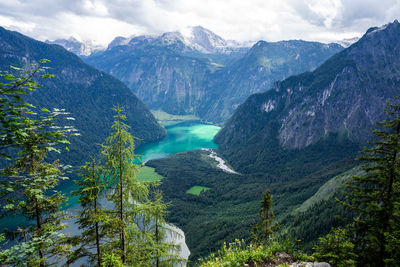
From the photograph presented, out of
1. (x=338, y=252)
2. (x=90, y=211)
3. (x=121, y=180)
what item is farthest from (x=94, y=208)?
(x=338, y=252)

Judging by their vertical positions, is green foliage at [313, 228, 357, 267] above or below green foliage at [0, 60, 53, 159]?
below

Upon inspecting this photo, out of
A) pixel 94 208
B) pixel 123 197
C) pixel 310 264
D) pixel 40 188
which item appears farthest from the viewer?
pixel 123 197

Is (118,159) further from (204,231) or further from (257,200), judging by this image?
(257,200)

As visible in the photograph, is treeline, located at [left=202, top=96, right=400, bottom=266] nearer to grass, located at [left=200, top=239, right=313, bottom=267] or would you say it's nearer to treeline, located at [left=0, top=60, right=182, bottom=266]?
grass, located at [left=200, top=239, right=313, bottom=267]

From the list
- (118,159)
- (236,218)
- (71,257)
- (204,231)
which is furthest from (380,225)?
(236,218)

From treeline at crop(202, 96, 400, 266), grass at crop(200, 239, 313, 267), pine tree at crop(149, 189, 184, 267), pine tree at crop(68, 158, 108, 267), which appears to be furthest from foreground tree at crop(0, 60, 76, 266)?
treeline at crop(202, 96, 400, 266)

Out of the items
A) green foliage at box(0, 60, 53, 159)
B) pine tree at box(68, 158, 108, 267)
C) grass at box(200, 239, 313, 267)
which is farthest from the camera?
pine tree at box(68, 158, 108, 267)

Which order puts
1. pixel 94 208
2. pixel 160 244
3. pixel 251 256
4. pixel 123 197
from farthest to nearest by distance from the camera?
pixel 160 244, pixel 123 197, pixel 94 208, pixel 251 256

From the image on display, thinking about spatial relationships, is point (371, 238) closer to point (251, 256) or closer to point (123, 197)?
point (251, 256)

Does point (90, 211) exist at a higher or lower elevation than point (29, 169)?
lower
